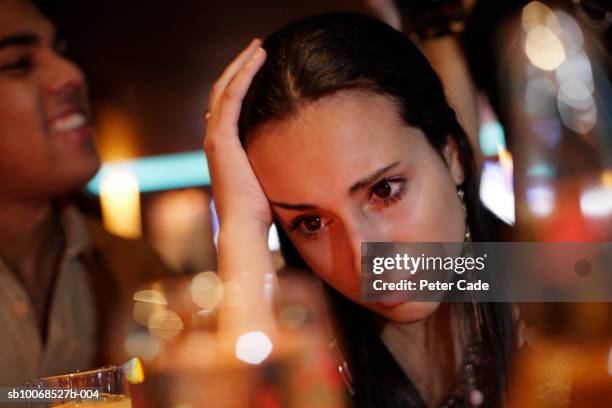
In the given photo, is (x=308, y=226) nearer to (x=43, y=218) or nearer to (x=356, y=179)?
(x=356, y=179)

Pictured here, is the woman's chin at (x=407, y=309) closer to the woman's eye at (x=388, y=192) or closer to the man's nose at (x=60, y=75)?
the woman's eye at (x=388, y=192)

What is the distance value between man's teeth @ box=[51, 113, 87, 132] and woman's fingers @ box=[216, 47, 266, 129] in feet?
1.72

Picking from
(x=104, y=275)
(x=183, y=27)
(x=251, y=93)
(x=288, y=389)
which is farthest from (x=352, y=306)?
(x=183, y=27)

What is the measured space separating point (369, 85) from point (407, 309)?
1.01 feet

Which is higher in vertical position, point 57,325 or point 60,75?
point 60,75

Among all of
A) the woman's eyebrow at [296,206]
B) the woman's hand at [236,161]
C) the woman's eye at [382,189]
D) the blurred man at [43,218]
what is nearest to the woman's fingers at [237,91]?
the woman's hand at [236,161]

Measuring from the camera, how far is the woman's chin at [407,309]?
96 centimetres

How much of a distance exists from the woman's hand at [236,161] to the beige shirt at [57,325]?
A: 57 centimetres

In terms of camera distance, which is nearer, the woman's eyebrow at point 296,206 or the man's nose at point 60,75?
the woman's eyebrow at point 296,206

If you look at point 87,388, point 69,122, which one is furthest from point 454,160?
point 69,122

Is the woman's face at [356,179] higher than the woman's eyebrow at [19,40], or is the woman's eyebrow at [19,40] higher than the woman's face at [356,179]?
the woman's eyebrow at [19,40]

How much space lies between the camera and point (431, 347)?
109 centimetres

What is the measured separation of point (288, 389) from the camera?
0.99 m

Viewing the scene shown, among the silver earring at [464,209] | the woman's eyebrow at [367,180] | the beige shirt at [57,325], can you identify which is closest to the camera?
the woman's eyebrow at [367,180]
